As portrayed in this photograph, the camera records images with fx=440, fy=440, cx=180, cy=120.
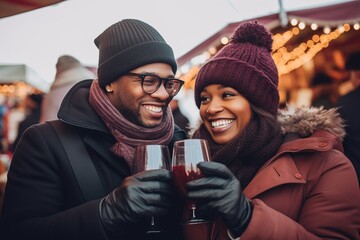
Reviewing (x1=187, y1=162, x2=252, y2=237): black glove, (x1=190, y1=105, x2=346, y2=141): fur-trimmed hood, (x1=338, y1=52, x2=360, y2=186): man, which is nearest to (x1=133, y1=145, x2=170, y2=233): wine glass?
(x1=187, y1=162, x2=252, y2=237): black glove

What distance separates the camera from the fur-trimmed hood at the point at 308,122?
224cm

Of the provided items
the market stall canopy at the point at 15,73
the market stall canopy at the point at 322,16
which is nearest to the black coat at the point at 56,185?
the market stall canopy at the point at 322,16

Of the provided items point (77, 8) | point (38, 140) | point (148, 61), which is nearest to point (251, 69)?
point (148, 61)

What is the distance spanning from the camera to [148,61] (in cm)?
240

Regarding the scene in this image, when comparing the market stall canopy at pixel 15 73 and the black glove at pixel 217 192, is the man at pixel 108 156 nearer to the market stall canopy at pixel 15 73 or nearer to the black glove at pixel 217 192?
the black glove at pixel 217 192

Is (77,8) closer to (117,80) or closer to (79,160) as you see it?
(117,80)

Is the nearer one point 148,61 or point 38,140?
point 38,140

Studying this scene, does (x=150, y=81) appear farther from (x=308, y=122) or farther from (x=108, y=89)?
(x=308, y=122)

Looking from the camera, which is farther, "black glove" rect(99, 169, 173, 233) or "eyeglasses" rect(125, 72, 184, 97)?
"eyeglasses" rect(125, 72, 184, 97)

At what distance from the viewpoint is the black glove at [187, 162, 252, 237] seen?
5.63ft

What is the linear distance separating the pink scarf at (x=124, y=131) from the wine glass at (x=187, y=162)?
0.42 meters

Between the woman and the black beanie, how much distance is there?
0.91ft

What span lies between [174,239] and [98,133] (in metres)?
0.67

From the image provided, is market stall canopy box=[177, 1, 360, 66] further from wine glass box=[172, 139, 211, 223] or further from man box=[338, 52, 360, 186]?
wine glass box=[172, 139, 211, 223]
